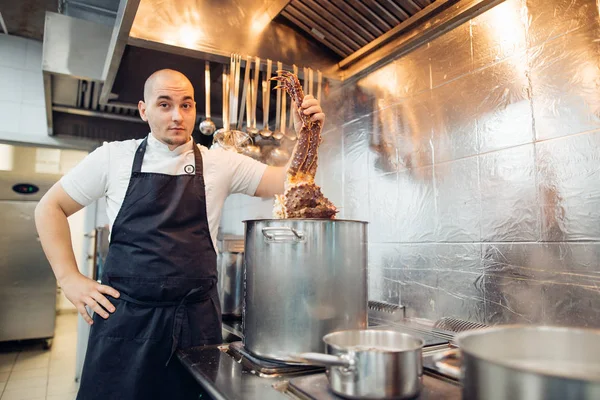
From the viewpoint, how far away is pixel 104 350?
3.73ft

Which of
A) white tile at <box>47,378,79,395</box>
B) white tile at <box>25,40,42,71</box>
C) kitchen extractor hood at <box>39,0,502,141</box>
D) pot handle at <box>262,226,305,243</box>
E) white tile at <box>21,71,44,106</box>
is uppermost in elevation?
white tile at <box>25,40,42,71</box>

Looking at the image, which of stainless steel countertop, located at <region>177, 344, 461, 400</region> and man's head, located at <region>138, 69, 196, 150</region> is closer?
stainless steel countertop, located at <region>177, 344, 461, 400</region>

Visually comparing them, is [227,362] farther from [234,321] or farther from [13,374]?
[13,374]

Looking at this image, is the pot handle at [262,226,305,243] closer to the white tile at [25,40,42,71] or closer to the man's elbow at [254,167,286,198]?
the man's elbow at [254,167,286,198]

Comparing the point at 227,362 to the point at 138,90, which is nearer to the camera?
the point at 227,362

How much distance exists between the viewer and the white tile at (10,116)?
11.1ft

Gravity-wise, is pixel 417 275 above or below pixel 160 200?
below

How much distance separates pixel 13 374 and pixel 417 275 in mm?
3348

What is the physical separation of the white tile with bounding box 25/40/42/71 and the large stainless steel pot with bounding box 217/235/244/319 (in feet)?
8.92

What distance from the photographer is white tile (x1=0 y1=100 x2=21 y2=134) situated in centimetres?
337

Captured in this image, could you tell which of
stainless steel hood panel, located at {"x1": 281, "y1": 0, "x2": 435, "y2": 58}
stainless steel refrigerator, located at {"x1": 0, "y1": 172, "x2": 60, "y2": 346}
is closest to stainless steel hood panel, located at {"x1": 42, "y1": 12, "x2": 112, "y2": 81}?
stainless steel hood panel, located at {"x1": 281, "y1": 0, "x2": 435, "y2": 58}

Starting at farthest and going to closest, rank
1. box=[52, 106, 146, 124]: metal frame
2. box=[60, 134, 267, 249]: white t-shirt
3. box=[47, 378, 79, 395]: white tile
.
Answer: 1. box=[52, 106, 146, 124]: metal frame
2. box=[47, 378, 79, 395]: white tile
3. box=[60, 134, 267, 249]: white t-shirt

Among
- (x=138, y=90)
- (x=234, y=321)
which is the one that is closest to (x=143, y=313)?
(x=234, y=321)

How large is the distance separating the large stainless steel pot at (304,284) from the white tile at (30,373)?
3186 millimetres
